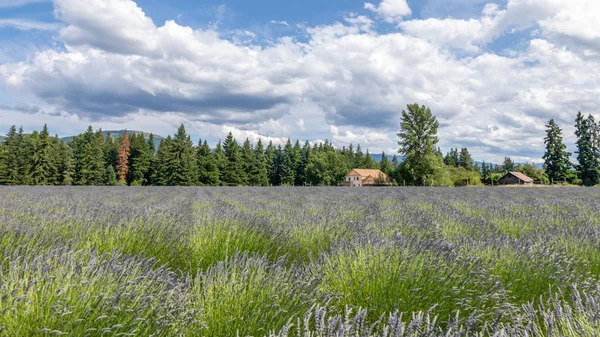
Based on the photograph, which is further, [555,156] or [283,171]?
[283,171]

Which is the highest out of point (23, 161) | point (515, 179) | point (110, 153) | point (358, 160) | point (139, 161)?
point (358, 160)

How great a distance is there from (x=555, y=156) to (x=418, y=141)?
90.2ft

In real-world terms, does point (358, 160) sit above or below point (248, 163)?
above

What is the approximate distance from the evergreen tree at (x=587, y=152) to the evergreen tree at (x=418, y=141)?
26.6m

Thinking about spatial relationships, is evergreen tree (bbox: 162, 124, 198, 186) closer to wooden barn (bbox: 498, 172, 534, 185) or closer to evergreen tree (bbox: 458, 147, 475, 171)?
wooden barn (bbox: 498, 172, 534, 185)

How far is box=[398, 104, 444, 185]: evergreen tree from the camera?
45.5 metres

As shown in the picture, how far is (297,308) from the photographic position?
7.97 feet

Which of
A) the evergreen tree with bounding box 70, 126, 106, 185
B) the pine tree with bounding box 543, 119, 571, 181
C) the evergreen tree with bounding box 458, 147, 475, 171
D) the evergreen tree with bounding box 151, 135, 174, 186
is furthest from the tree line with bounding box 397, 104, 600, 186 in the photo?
the evergreen tree with bounding box 70, 126, 106, 185

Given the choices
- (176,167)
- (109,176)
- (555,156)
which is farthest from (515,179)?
(109,176)

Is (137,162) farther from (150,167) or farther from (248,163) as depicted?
(248,163)

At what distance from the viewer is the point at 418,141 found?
157 ft

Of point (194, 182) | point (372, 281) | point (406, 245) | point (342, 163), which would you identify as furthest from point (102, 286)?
point (342, 163)

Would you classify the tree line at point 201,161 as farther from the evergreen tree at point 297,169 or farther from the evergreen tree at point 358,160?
the evergreen tree at point 358,160

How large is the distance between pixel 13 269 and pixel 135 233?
205 centimetres
